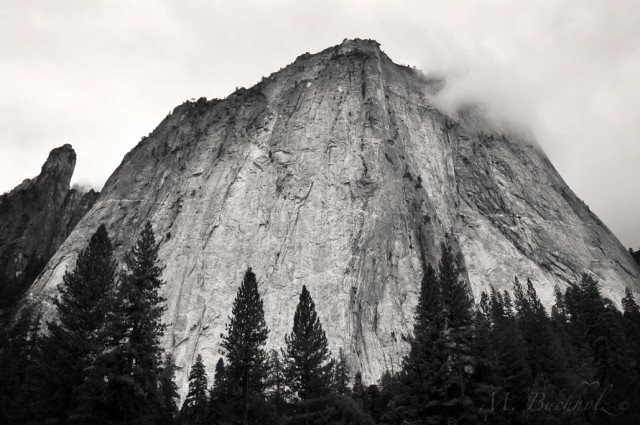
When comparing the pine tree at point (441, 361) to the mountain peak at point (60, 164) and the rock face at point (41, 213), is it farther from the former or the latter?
the mountain peak at point (60, 164)

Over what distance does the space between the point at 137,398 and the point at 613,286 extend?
92.4m

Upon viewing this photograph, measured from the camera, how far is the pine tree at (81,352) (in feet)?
93.4

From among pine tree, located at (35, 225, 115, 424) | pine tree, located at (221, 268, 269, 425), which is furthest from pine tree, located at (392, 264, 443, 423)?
pine tree, located at (35, 225, 115, 424)

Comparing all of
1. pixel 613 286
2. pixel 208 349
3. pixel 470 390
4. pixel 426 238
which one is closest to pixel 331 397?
pixel 470 390

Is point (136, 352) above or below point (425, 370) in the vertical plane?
above

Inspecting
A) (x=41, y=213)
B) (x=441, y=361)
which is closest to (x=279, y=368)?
(x=441, y=361)

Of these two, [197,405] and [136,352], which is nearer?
[136,352]

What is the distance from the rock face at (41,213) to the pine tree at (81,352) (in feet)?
303

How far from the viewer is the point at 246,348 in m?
37.8

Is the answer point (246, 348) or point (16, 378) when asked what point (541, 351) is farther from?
point (16, 378)

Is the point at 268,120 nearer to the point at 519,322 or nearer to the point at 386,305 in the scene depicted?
the point at 386,305

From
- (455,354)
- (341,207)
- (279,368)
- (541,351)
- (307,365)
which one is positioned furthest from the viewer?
(341,207)

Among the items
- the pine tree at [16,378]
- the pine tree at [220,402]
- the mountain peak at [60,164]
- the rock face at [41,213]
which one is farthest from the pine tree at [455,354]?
the mountain peak at [60,164]

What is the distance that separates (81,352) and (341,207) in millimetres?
→ 53576
